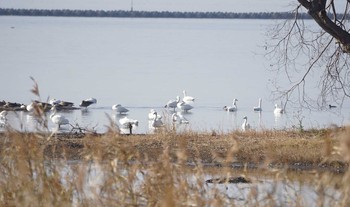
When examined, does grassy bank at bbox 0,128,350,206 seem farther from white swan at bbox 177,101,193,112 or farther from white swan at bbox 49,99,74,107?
white swan at bbox 177,101,193,112

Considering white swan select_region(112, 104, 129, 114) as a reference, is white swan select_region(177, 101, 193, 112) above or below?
below

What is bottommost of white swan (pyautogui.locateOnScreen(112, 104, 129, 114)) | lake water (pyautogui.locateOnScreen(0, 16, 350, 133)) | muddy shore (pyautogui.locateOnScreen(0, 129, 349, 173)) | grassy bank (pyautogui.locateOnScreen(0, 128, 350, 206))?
lake water (pyautogui.locateOnScreen(0, 16, 350, 133))

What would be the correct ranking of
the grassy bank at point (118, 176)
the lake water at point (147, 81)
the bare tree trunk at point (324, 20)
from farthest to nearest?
1. the lake water at point (147, 81)
2. the bare tree trunk at point (324, 20)
3. the grassy bank at point (118, 176)

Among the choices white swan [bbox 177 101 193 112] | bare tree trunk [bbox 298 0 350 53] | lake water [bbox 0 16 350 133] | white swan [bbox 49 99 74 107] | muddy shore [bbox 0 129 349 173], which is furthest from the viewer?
white swan [bbox 177 101 193 112]

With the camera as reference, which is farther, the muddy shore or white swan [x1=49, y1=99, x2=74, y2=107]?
white swan [x1=49, y1=99, x2=74, y2=107]

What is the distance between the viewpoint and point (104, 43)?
104062mm

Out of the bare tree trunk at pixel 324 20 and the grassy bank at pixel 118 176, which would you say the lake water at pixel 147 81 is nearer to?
the bare tree trunk at pixel 324 20

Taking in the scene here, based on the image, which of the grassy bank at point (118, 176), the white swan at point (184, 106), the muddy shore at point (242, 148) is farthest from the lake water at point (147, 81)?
the grassy bank at point (118, 176)

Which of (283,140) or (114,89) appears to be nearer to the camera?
(283,140)

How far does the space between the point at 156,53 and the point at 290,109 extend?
4262cm

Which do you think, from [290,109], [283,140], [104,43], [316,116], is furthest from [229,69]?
[283,140]

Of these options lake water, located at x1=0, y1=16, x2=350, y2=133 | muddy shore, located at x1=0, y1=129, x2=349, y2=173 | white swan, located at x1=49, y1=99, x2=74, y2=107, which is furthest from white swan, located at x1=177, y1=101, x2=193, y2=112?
muddy shore, located at x1=0, y1=129, x2=349, y2=173

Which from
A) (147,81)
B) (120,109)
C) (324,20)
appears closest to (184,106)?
(120,109)

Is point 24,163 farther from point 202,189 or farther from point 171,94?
point 171,94
